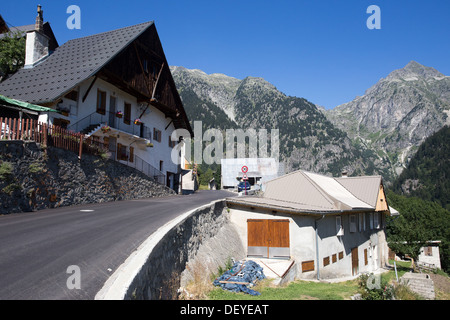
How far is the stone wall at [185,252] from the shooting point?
6.80 metres

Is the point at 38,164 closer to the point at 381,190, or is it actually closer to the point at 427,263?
the point at 381,190

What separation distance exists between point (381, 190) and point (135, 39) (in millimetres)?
27463

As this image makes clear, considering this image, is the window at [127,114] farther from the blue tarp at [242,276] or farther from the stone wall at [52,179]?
the blue tarp at [242,276]

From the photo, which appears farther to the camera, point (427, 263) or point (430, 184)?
point (430, 184)

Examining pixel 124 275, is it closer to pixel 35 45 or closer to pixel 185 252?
pixel 185 252

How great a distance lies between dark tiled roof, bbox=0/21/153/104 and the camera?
66.0ft

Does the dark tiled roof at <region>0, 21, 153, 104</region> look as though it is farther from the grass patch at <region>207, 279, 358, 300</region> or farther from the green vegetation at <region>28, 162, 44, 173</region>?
the grass patch at <region>207, 279, 358, 300</region>

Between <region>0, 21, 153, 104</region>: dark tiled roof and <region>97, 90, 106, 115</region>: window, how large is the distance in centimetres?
260

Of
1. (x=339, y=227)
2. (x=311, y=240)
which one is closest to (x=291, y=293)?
(x=311, y=240)

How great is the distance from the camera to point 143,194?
24094 millimetres

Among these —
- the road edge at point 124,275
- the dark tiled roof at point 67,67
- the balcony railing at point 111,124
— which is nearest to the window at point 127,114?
the balcony railing at point 111,124

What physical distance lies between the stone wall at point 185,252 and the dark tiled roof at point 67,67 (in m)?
11.8
